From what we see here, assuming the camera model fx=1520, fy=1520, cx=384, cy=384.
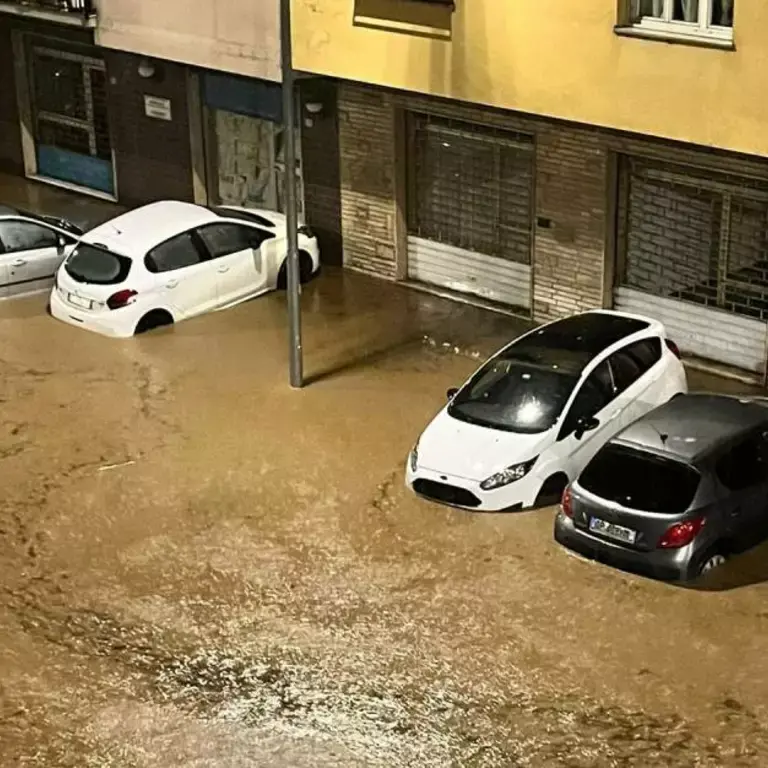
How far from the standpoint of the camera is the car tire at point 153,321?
19.2 meters

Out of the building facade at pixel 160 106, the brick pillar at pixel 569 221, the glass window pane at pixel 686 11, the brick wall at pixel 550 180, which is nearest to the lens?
the glass window pane at pixel 686 11

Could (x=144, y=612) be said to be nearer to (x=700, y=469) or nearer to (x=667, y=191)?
(x=700, y=469)

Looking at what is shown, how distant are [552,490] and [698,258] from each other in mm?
4591

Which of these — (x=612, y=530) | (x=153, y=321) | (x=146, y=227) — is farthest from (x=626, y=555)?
(x=146, y=227)

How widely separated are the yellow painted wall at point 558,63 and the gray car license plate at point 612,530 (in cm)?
412

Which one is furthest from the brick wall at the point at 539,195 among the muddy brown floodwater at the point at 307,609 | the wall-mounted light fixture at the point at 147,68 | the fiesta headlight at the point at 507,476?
the fiesta headlight at the point at 507,476

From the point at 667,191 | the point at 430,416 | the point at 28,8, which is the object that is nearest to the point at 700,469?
the point at 430,416

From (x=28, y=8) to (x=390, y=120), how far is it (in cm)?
666

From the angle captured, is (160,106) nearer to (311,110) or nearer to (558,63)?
(311,110)

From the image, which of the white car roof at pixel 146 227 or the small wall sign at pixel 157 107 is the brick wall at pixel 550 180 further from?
the small wall sign at pixel 157 107

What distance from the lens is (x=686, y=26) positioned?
15.1 m

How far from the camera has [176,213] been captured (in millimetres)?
20094

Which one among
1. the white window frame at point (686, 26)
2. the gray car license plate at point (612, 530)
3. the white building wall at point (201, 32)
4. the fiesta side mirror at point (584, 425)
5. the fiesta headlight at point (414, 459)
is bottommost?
the fiesta headlight at point (414, 459)

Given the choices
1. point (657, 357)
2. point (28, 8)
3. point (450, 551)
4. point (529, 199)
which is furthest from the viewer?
point (28, 8)
